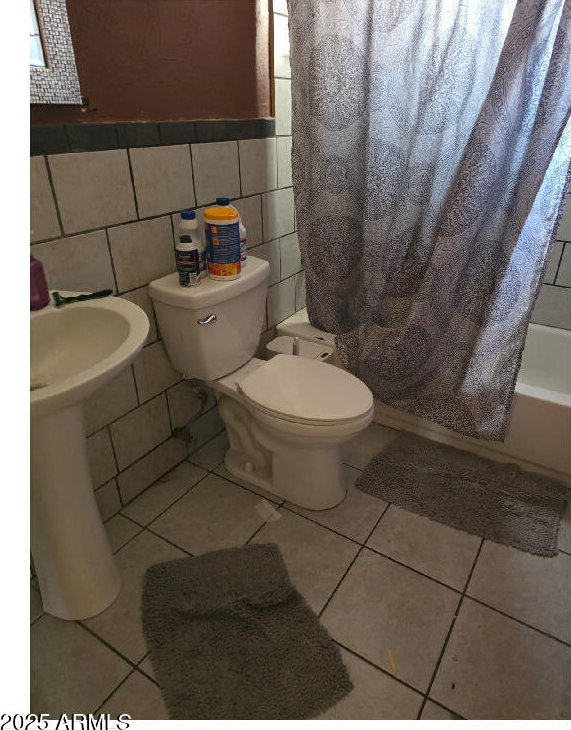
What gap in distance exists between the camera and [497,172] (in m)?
1.37

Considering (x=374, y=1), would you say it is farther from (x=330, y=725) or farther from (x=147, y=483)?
(x=330, y=725)

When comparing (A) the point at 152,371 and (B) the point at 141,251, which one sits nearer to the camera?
(B) the point at 141,251

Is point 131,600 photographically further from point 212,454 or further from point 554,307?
point 554,307

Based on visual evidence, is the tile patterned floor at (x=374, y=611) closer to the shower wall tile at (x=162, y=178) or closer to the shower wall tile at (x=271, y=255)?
the shower wall tile at (x=271, y=255)

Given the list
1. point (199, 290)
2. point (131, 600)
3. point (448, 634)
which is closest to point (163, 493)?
point (131, 600)

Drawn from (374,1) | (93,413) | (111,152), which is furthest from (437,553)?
(374,1)

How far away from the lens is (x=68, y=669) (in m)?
1.12

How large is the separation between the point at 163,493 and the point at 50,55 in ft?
4.17

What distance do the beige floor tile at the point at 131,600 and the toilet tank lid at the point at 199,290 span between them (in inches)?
29.0

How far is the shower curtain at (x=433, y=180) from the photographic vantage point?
129cm

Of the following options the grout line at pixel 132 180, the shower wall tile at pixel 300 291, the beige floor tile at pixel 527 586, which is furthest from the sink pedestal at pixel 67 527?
the shower wall tile at pixel 300 291

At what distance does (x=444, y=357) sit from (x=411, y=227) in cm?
47

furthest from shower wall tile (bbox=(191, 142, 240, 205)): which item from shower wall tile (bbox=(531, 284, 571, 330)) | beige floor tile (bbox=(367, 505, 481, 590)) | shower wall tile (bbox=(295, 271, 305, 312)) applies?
shower wall tile (bbox=(531, 284, 571, 330))

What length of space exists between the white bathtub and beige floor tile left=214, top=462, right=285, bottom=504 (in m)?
0.60
